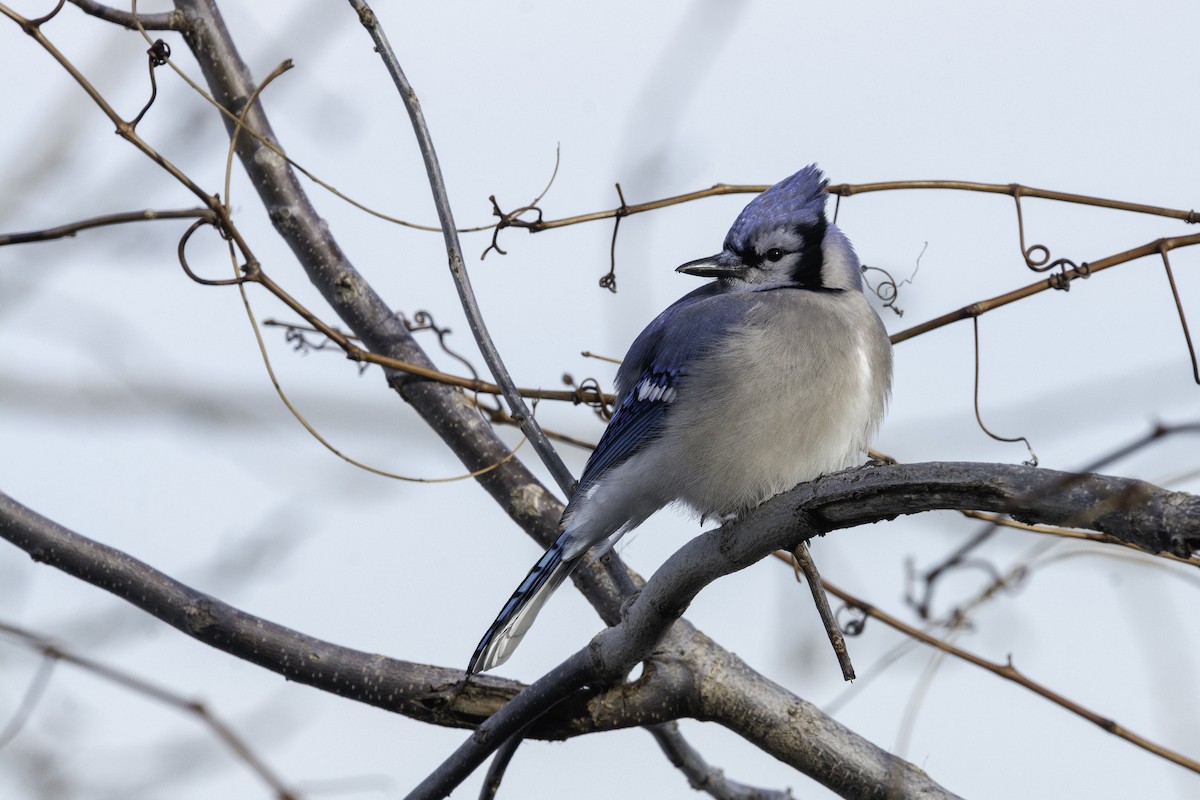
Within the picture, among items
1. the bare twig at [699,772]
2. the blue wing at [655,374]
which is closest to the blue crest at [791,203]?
the blue wing at [655,374]

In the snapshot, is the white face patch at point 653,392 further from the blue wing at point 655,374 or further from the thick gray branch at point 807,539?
the thick gray branch at point 807,539

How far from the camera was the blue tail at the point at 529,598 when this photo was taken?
240 cm

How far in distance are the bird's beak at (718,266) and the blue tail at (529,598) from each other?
2.32 feet

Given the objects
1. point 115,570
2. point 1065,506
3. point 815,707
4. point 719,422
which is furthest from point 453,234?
point 1065,506

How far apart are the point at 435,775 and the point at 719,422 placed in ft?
2.71

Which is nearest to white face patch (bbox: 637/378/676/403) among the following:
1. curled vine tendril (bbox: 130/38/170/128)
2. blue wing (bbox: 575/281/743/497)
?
blue wing (bbox: 575/281/743/497)

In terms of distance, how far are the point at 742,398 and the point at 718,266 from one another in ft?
1.75

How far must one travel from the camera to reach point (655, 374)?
2646 millimetres

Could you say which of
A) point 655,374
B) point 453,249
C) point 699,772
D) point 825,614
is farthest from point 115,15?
point 699,772

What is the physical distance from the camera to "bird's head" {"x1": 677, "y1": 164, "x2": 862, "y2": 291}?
8.96 feet

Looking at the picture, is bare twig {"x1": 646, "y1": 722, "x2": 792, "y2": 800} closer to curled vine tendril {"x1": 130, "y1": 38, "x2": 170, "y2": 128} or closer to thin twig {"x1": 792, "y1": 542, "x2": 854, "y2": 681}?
thin twig {"x1": 792, "y1": 542, "x2": 854, "y2": 681}

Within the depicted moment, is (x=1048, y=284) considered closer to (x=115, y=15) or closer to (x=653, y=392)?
(x=653, y=392)

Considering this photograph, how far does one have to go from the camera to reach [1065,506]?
132 centimetres

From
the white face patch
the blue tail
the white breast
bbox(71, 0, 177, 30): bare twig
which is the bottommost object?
the blue tail
